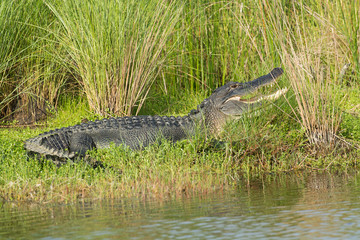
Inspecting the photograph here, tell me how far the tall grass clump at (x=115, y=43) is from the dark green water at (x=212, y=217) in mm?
3600

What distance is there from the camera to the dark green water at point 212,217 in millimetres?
3443

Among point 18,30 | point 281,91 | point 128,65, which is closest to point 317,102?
point 281,91

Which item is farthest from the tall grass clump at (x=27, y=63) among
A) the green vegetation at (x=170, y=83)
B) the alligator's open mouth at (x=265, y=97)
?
the alligator's open mouth at (x=265, y=97)

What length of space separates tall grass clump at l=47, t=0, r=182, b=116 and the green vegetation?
0.06 feet

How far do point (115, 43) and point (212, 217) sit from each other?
4572 mm

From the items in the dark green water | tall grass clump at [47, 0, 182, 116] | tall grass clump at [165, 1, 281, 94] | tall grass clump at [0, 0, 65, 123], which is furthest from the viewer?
Result: tall grass clump at [165, 1, 281, 94]

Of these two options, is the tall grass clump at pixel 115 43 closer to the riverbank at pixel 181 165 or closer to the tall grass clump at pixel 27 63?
the tall grass clump at pixel 27 63

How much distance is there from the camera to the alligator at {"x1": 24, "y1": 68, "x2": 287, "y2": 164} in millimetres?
6848

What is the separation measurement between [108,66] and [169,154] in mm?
2483

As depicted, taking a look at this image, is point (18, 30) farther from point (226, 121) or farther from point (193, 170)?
point (193, 170)

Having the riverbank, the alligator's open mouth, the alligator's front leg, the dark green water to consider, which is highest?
the alligator's open mouth

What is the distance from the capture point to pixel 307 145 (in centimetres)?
634

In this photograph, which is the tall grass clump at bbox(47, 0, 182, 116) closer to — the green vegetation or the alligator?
the green vegetation

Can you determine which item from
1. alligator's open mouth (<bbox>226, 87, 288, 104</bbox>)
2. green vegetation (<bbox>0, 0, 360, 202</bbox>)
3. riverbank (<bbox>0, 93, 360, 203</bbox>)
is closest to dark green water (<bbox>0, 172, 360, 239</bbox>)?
riverbank (<bbox>0, 93, 360, 203</bbox>)
